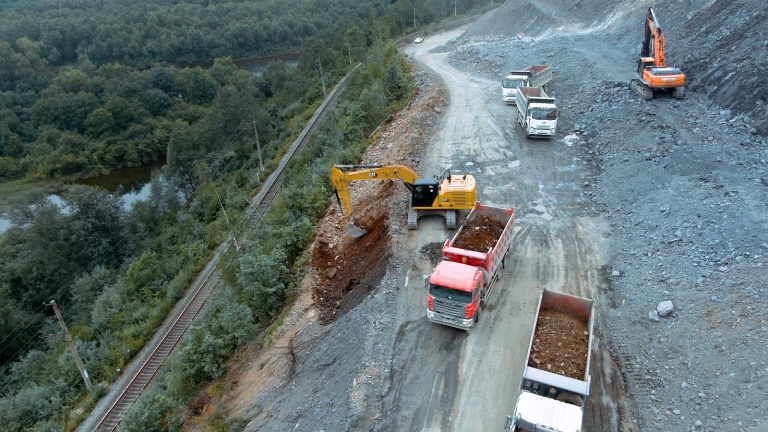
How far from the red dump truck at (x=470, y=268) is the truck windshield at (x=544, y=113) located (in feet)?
33.1

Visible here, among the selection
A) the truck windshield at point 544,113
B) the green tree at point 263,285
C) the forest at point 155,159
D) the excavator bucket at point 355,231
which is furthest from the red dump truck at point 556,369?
the truck windshield at point 544,113

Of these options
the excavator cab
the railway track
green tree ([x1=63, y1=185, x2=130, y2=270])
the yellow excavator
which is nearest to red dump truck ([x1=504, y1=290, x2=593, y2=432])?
the yellow excavator

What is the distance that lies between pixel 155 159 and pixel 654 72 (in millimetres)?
58399

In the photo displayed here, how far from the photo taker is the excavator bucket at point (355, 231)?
1988 centimetres

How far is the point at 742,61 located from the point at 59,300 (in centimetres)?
4282

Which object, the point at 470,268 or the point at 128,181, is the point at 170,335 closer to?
the point at 470,268

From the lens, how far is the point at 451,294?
13.3 metres

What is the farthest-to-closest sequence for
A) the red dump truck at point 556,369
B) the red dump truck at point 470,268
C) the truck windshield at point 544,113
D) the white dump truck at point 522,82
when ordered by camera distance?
1. the white dump truck at point 522,82
2. the truck windshield at point 544,113
3. the red dump truck at point 470,268
4. the red dump truck at point 556,369

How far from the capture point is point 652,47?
26.6 meters

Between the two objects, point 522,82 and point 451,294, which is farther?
point 522,82

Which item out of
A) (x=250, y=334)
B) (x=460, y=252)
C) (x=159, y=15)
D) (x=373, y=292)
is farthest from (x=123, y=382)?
(x=159, y=15)

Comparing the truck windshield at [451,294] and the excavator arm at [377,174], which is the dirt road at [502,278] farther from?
the excavator arm at [377,174]

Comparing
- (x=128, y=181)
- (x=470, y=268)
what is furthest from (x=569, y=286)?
(x=128, y=181)

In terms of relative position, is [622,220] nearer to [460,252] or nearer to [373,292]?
[460,252]
